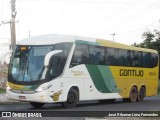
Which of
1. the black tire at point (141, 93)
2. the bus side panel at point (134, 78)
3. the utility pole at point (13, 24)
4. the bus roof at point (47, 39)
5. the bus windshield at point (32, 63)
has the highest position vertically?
the utility pole at point (13, 24)

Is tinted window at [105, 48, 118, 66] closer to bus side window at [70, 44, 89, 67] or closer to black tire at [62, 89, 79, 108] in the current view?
bus side window at [70, 44, 89, 67]

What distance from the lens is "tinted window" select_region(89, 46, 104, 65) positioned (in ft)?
78.2

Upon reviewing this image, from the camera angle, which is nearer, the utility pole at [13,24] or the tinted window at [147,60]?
the tinted window at [147,60]

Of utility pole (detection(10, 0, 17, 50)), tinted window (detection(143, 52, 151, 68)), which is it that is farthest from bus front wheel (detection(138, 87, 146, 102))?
utility pole (detection(10, 0, 17, 50))

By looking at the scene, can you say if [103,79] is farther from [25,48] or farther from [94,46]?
[25,48]

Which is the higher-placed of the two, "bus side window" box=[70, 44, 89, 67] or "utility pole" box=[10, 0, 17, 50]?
"utility pole" box=[10, 0, 17, 50]

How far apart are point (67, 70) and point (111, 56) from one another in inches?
181

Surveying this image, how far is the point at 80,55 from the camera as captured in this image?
898 inches

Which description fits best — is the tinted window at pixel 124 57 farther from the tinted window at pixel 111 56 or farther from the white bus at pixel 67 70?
the tinted window at pixel 111 56

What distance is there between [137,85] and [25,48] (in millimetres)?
9630

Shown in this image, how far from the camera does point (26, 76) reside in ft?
68.7

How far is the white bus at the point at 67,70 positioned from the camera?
2073 cm

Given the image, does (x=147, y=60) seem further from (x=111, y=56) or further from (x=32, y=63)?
(x=32, y=63)

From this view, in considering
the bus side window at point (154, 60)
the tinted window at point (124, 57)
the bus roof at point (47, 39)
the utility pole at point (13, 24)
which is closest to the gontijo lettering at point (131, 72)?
the tinted window at point (124, 57)
